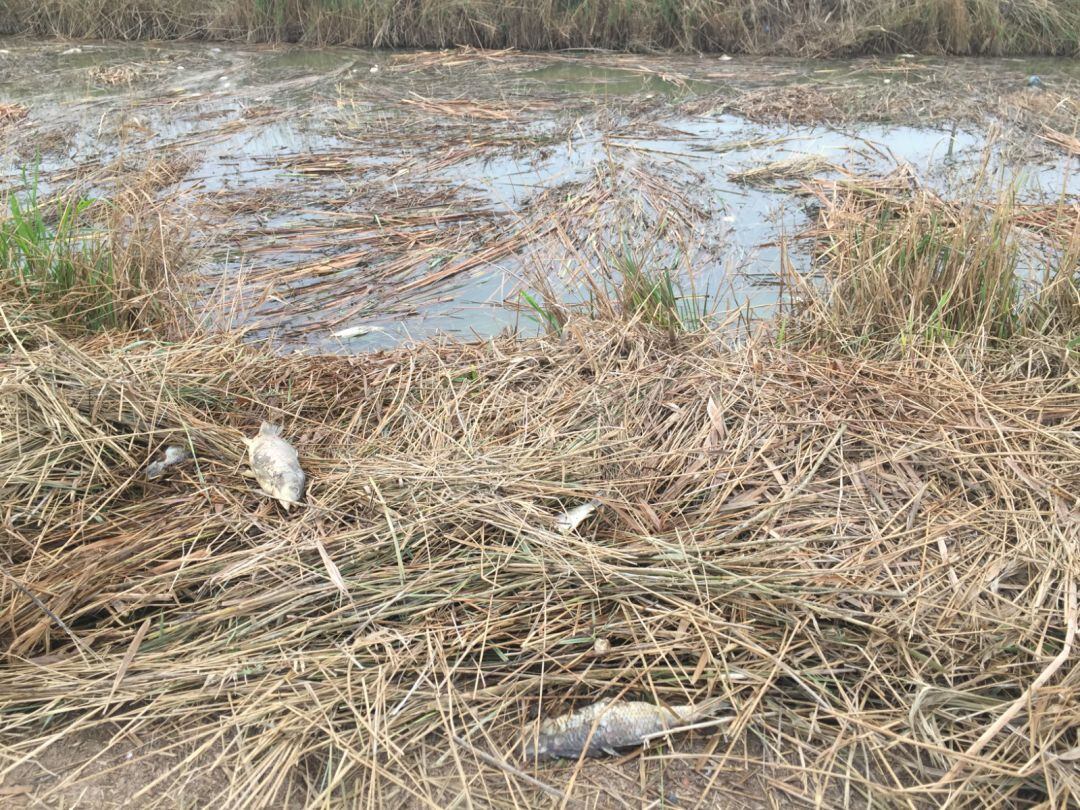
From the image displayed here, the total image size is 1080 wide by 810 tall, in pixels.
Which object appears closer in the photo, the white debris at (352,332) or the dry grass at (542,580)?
the dry grass at (542,580)

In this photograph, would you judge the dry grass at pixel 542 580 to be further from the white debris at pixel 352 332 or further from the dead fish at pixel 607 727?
the white debris at pixel 352 332

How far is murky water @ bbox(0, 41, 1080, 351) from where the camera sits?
3631 millimetres

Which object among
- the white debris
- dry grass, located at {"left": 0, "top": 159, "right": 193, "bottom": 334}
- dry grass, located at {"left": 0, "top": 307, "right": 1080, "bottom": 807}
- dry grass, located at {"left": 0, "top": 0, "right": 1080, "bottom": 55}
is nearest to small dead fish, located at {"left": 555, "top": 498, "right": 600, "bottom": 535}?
dry grass, located at {"left": 0, "top": 307, "right": 1080, "bottom": 807}

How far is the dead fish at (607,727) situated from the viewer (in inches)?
60.4

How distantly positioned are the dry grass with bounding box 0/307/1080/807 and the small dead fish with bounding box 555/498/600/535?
2 cm

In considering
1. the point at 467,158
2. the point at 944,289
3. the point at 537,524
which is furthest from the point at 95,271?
the point at 944,289

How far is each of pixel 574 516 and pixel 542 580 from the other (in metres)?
0.22

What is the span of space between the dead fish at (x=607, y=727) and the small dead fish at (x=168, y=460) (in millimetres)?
1212

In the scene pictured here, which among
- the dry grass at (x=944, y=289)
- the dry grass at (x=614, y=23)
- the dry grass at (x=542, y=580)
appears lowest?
the dry grass at (x=542, y=580)

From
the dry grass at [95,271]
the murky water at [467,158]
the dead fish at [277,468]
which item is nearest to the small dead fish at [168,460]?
the dead fish at [277,468]

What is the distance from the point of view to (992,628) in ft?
5.42

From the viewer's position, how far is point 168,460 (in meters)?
2.09

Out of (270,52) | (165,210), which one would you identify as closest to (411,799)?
(165,210)

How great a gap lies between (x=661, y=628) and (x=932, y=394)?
125 centimetres
